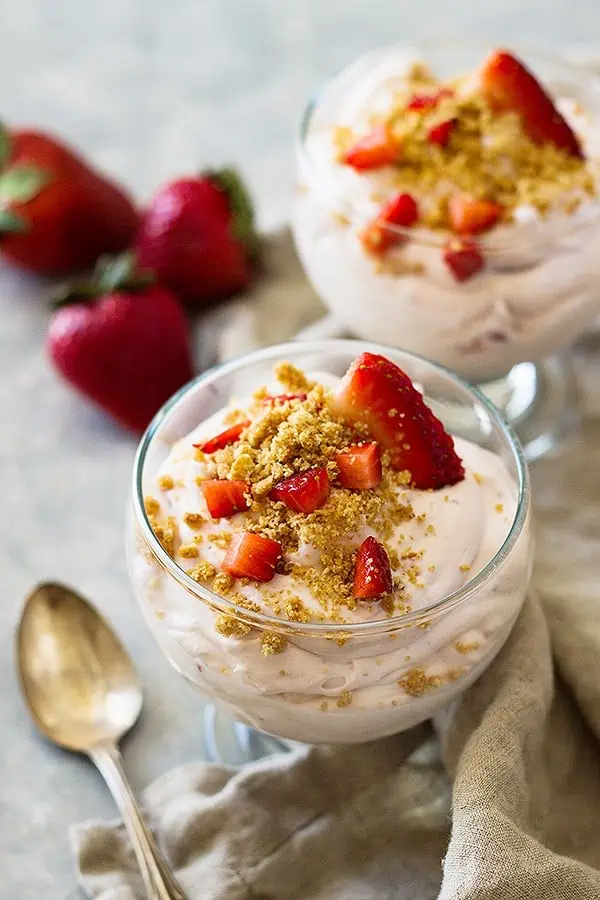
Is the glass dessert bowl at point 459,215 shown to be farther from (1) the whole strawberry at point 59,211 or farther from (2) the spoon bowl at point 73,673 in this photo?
(2) the spoon bowl at point 73,673

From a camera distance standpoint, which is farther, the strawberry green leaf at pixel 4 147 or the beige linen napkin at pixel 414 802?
the strawberry green leaf at pixel 4 147

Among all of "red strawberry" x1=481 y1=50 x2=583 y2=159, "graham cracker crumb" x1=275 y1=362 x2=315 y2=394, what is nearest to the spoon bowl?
"graham cracker crumb" x1=275 y1=362 x2=315 y2=394

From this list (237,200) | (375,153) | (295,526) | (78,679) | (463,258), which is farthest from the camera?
(237,200)

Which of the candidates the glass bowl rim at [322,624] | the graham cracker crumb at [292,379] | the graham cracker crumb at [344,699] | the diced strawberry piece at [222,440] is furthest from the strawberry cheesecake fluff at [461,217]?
the graham cracker crumb at [344,699]

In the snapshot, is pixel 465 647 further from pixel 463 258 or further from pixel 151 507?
pixel 463 258

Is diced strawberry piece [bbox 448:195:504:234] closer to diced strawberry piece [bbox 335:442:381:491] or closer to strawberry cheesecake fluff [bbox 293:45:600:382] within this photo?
strawberry cheesecake fluff [bbox 293:45:600:382]

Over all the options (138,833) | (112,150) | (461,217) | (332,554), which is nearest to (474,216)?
(461,217)
